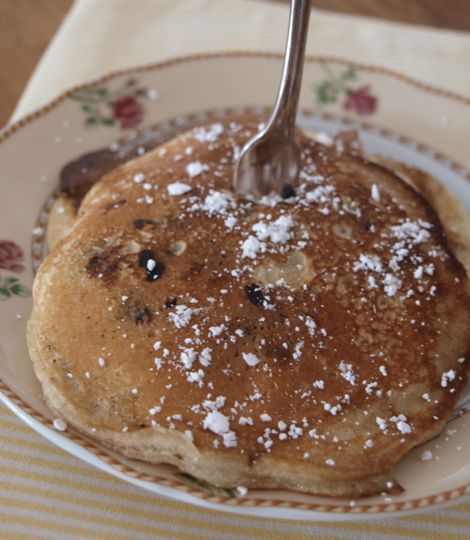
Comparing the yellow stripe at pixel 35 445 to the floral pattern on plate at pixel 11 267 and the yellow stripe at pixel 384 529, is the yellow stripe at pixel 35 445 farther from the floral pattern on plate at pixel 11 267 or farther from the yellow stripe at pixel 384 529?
the yellow stripe at pixel 384 529

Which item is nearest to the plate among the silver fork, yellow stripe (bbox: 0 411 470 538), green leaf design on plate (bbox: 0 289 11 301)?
green leaf design on plate (bbox: 0 289 11 301)

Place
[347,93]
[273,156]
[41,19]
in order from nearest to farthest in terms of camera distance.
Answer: [273,156] → [347,93] → [41,19]

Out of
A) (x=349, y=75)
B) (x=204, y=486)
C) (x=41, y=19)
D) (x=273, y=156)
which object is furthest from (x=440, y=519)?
(x=41, y=19)

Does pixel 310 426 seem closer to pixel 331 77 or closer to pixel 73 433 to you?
pixel 73 433

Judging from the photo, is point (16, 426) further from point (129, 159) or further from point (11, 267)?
point (129, 159)

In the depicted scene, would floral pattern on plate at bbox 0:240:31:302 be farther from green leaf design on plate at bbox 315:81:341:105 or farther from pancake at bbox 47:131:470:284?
green leaf design on plate at bbox 315:81:341:105

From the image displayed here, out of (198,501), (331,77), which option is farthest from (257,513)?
(331,77)

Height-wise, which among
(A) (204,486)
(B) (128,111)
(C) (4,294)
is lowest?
(A) (204,486)
